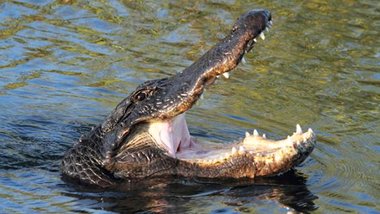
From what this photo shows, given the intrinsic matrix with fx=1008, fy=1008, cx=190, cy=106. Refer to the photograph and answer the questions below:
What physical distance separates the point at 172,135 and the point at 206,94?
2.73m

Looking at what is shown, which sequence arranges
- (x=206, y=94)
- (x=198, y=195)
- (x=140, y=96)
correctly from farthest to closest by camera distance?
(x=206, y=94)
(x=140, y=96)
(x=198, y=195)

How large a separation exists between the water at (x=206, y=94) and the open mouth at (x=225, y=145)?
272 mm

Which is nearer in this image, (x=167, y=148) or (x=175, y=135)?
(x=167, y=148)

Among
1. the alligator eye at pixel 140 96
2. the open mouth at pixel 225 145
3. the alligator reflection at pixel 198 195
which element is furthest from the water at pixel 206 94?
the alligator eye at pixel 140 96

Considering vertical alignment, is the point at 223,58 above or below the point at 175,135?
above

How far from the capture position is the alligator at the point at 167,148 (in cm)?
876

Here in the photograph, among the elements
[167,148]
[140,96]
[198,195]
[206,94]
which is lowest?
[198,195]

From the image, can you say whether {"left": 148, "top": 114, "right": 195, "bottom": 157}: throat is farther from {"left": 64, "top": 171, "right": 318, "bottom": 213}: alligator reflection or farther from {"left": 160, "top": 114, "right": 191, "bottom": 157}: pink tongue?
{"left": 64, "top": 171, "right": 318, "bottom": 213}: alligator reflection

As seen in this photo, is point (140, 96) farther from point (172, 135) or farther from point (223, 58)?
point (223, 58)

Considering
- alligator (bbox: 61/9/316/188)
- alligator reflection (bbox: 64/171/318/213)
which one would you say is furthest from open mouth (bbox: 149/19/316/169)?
alligator reflection (bbox: 64/171/318/213)

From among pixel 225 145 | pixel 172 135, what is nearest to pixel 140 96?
pixel 172 135

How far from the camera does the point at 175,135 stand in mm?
9297

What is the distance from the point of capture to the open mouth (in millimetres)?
8719

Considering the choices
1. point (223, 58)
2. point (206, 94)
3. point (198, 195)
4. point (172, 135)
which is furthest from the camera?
point (206, 94)
